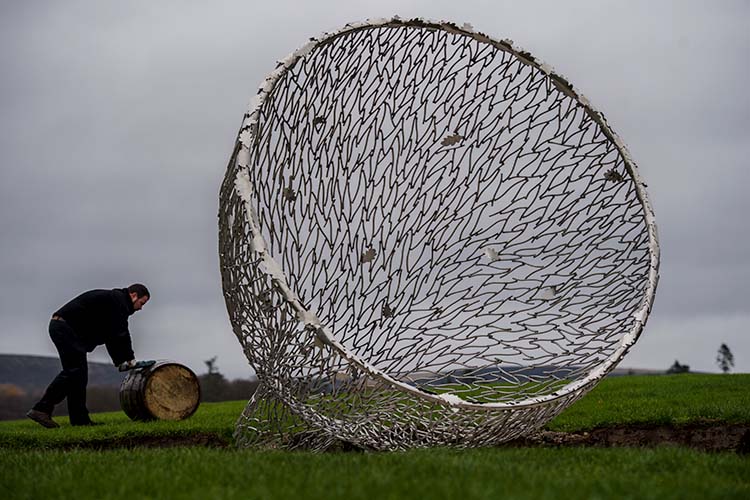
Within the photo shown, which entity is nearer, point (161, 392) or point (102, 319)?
point (102, 319)

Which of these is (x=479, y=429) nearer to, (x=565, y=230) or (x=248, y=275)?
(x=248, y=275)

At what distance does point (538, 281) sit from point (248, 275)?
3.57 m

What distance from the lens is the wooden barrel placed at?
8.81 metres

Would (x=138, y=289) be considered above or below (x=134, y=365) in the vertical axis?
above

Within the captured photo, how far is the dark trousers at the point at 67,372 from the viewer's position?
28.5 feet

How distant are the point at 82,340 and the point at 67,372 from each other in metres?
0.39

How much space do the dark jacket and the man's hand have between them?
0.24 feet

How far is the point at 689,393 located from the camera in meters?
8.70

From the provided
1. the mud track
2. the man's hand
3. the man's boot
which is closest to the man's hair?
the man's hand

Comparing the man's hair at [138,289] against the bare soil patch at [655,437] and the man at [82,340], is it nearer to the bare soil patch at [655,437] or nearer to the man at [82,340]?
the man at [82,340]

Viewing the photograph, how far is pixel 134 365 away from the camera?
8.90 metres

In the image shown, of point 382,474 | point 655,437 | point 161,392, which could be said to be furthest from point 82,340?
point 382,474

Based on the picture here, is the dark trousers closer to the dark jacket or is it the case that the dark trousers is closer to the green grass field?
the dark jacket

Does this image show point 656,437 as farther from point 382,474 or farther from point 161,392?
point 161,392
